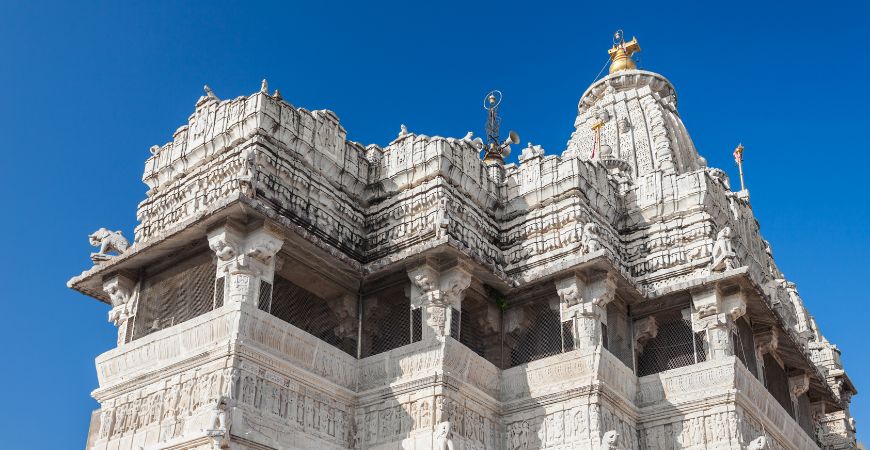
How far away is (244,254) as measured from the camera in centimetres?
1842

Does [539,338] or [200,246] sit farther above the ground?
[200,246]

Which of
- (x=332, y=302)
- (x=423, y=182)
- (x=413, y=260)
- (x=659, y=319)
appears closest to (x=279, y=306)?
(x=332, y=302)

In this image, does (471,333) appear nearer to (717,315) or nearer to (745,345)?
(717,315)

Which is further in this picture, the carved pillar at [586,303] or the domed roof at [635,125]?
the domed roof at [635,125]

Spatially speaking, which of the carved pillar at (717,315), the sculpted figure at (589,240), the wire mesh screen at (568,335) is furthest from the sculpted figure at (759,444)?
the sculpted figure at (589,240)

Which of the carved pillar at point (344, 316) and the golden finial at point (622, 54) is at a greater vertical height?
the golden finial at point (622, 54)

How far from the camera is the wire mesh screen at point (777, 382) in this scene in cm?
2391

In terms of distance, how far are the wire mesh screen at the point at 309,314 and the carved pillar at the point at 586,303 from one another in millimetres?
4560

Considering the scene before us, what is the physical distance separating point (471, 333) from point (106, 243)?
8.09 metres

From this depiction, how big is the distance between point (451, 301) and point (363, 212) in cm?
353

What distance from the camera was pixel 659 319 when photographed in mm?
22531

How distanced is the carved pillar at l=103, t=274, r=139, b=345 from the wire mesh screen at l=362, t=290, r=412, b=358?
15.8 ft

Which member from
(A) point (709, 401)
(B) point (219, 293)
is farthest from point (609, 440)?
(B) point (219, 293)

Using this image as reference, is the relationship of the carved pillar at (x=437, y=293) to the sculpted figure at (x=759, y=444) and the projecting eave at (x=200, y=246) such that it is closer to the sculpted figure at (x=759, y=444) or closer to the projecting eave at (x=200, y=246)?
the projecting eave at (x=200, y=246)
